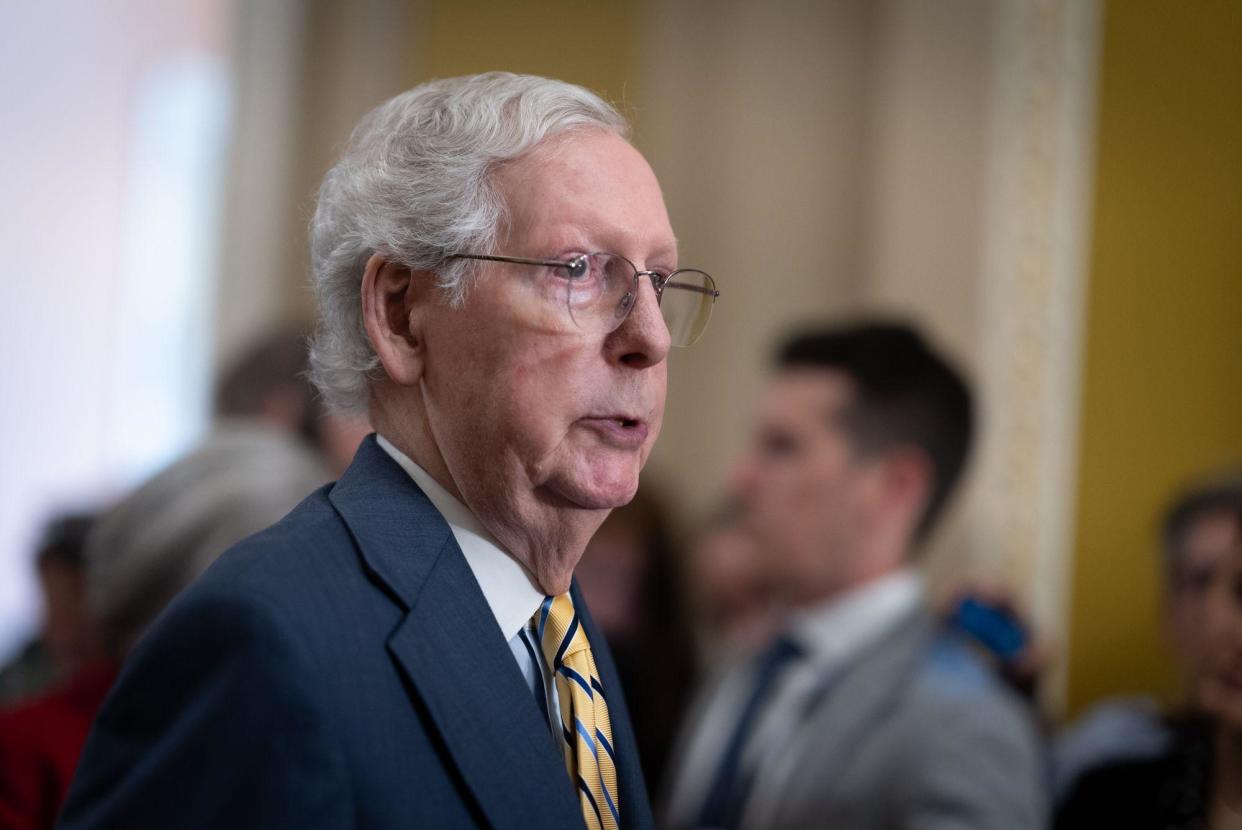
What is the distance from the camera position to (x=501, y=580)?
1.38m

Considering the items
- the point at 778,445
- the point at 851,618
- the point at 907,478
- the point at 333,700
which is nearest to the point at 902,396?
the point at 907,478

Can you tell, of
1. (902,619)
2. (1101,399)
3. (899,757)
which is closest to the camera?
(899,757)

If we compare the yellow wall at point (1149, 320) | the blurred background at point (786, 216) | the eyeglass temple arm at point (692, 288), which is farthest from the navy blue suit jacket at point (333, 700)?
the yellow wall at point (1149, 320)

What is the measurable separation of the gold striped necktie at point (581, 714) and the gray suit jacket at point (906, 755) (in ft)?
3.81

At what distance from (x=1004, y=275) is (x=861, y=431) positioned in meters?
1.39

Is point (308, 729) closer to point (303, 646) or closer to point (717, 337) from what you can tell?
point (303, 646)

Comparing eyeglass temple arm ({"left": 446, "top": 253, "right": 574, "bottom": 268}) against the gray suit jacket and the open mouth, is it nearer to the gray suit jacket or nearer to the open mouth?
the open mouth

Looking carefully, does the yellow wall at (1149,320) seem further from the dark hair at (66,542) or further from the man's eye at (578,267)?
the man's eye at (578,267)

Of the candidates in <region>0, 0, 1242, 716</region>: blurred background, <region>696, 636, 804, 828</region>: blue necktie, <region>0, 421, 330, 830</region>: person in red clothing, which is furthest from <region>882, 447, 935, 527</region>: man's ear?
<region>0, 421, 330, 830</region>: person in red clothing

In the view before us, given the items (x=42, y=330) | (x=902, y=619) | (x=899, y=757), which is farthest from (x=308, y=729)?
(x=42, y=330)

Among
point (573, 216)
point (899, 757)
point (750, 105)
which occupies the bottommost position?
point (899, 757)

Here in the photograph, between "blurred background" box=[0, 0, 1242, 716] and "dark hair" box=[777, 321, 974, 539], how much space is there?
3.32 feet

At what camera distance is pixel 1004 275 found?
4.23 meters

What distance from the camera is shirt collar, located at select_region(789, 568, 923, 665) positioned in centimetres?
294
